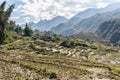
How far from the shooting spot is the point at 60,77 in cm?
6038

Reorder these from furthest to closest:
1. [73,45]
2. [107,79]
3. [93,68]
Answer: [73,45] < [93,68] < [107,79]

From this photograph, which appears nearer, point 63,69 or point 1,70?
point 1,70

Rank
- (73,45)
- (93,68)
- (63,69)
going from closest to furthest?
1. (63,69)
2. (93,68)
3. (73,45)

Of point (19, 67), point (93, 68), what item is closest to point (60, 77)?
point (19, 67)

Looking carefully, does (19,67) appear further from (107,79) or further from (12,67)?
(107,79)

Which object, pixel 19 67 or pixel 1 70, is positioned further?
pixel 19 67

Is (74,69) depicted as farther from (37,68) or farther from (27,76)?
(27,76)

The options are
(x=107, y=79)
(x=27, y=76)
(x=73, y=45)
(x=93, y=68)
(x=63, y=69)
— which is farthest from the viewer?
(x=73, y=45)

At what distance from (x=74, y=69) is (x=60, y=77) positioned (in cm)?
958

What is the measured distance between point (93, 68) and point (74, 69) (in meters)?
8.17

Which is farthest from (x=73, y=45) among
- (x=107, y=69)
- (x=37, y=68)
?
(x=37, y=68)

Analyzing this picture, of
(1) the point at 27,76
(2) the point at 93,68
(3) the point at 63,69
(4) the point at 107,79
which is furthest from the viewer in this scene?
(2) the point at 93,68

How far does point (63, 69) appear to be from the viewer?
68750 mm

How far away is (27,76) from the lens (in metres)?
58.2
